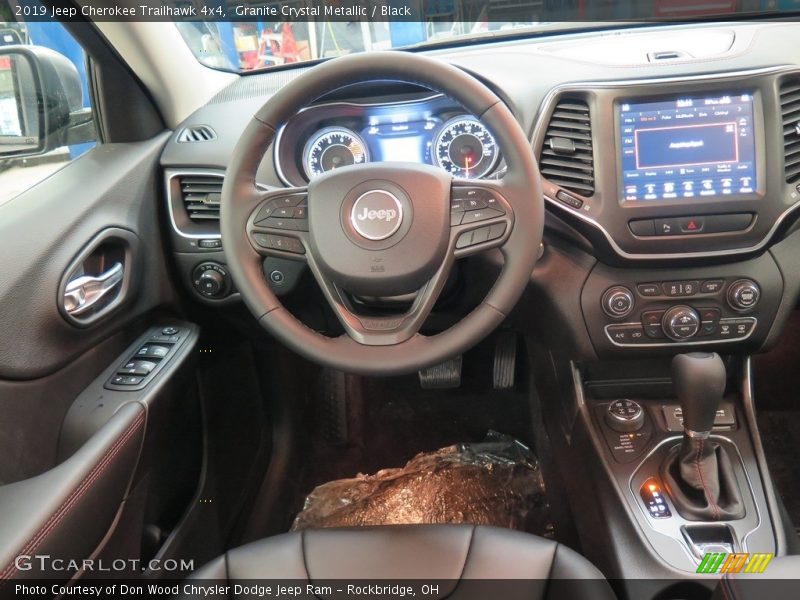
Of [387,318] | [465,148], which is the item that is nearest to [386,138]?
[465,148]

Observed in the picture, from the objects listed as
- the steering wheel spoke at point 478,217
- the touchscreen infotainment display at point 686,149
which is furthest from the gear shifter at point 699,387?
the steering wheel spoke at point 478,217

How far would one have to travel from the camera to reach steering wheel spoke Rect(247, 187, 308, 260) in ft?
3.52

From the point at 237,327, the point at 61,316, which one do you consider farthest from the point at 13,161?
the point at 237,327

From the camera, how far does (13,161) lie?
1.27 metres

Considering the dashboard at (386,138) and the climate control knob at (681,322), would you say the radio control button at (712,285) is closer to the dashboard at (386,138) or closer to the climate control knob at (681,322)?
the climate control knob at (681,322)

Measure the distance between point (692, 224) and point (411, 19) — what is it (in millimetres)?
774

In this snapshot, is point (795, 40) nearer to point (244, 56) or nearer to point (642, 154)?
point (642, 154)

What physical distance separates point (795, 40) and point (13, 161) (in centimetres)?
154

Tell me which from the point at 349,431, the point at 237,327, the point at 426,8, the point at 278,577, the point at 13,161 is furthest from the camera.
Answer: the point at 349,431

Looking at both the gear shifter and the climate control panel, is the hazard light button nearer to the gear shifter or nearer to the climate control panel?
the climate control panel

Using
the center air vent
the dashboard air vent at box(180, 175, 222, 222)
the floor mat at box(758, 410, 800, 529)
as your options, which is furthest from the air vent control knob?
the floor mat at box(758, 410, 800, 529)

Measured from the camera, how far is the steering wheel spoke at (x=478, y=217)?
102cm

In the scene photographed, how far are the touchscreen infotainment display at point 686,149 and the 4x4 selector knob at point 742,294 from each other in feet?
0.63

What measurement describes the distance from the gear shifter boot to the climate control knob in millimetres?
210
